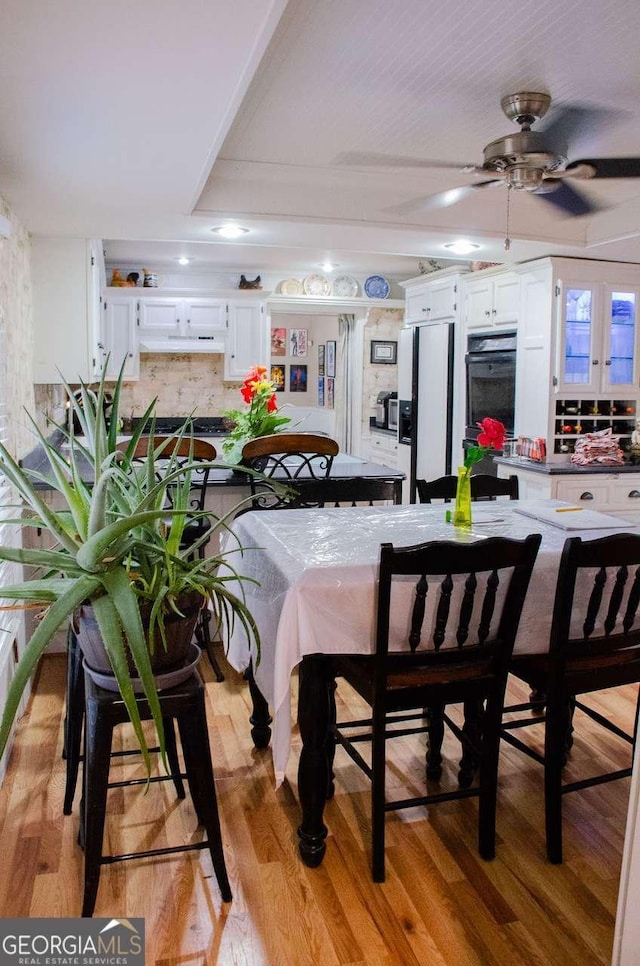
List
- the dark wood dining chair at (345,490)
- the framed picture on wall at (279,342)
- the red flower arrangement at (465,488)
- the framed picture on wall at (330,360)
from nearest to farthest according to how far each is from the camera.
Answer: the red flower arrangement at (465,488) < the dark wood dining chair at (345,490) < the framed picture on wall at (330,360) < the framed picture on wall at (279,342)

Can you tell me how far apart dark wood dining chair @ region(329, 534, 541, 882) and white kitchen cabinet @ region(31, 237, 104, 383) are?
107 inches

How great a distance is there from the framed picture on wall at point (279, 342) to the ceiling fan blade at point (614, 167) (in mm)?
7543

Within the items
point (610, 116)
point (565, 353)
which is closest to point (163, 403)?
point (565, 353)

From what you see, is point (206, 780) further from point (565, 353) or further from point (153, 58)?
point (565, 353)

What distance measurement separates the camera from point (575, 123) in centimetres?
300

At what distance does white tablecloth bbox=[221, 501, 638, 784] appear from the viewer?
2.11 m

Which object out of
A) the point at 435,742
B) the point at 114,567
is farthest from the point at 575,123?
the point at 114,567

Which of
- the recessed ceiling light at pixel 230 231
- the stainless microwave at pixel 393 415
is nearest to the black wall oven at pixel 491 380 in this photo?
the stainless microwave at pixel 393 415

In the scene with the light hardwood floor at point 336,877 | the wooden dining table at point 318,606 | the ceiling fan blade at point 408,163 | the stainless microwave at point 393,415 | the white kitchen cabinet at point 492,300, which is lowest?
the light hardwood floor at point 336,877

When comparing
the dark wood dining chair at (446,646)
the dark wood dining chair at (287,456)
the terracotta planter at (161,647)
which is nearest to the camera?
the terracotta planter at (161,647)

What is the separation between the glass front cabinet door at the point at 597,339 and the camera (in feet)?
16.1

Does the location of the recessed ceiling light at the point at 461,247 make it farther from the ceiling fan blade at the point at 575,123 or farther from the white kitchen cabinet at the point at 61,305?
the white kitchen cabinet at the point at 61,305

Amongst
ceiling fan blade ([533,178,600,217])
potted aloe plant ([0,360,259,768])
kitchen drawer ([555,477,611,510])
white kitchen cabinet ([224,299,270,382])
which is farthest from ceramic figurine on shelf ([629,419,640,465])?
potted aloe plant ([0,360,259,768])

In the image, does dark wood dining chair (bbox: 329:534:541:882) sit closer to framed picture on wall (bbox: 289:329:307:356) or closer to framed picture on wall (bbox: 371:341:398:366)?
framed picture on wall (bbox: 371:341:398:366)
